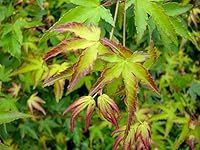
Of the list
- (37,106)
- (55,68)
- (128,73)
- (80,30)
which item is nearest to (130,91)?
(128,73)

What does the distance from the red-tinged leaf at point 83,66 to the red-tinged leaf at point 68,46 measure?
2 cm

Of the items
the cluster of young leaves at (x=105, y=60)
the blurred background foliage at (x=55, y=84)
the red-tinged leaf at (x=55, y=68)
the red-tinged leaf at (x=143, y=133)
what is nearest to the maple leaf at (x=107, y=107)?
the cluster of young leaves at (x=105, y=60)

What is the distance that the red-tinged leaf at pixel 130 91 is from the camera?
0.80m

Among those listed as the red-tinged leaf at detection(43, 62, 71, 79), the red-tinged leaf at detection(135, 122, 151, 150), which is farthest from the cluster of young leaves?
the red-tinged leaf at detection(43, 62, 71, 79)

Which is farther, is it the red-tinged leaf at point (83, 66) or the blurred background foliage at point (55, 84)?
the blurred background foliage at point (55, 84)

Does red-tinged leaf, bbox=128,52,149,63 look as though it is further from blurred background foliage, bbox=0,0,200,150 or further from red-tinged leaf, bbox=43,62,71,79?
red-tinged leaf, bbox=43,62,71,79

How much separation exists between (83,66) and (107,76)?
0.16ft

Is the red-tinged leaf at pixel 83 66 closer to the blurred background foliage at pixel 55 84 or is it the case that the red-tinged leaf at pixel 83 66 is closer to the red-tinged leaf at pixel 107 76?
the red-tinged leaf at pixel 107 76

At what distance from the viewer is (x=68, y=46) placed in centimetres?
83

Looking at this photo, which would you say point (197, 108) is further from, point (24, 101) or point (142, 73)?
point (142, 73)

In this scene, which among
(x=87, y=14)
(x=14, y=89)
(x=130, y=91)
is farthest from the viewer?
(x=14, y=89)

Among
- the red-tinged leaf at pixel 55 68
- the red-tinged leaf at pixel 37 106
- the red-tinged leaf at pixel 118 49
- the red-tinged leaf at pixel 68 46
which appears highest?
the red-tinged leaf at pixel 68 46

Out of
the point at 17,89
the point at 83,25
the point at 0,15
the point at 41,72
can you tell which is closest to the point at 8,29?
the point at 0,15

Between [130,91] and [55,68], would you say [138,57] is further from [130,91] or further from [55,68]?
[55,68]
